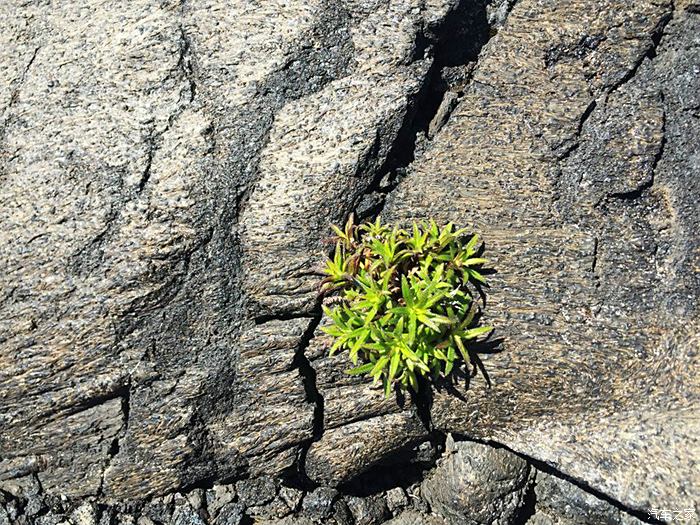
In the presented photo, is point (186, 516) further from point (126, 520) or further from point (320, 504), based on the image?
point (320, 504)

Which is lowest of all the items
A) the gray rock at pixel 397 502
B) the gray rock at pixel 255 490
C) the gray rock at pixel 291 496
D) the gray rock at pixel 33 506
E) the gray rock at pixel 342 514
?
the gray rock at pixel 397 502

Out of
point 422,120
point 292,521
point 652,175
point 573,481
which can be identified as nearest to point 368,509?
point 292,521

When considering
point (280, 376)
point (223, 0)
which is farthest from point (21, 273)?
point (223, 0)

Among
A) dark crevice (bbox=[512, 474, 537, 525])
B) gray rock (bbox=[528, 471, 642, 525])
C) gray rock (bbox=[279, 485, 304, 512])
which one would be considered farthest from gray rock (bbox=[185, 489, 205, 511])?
gray rock (bbox=[528, 471, 642, 525])

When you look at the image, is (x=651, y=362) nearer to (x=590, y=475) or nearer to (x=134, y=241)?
(x=590, y=475)

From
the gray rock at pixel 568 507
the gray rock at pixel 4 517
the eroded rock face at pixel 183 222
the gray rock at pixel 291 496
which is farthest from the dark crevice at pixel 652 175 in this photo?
the gray rock at pixel 4 517

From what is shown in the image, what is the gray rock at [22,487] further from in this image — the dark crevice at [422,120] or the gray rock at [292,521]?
the dark crevice at [422,120]

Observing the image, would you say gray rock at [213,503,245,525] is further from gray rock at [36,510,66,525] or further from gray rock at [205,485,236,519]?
gray rock at [36,510,66,525]
